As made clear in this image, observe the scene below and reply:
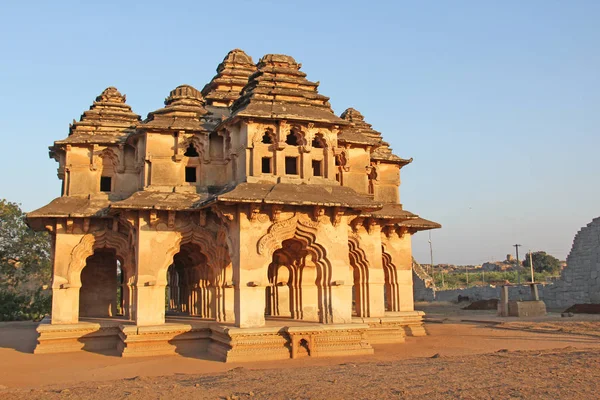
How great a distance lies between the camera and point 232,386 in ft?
31.8

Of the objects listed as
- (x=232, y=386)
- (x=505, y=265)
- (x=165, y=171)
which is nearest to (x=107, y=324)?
(x=165, y=171)

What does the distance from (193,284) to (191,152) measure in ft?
23.4

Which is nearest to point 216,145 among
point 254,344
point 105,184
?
point 105,184

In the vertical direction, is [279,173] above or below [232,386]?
above

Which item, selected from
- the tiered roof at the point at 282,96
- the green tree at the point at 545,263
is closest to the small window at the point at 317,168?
the tiered roof at the point at 282,96

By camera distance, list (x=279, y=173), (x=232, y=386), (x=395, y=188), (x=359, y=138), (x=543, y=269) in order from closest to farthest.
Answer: (x=232, y=386) → (x=279, y=173) → (x=359, y=138) → (x=395, y=188) → (x=543, y=269)

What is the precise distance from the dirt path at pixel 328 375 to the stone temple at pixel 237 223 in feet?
3.23

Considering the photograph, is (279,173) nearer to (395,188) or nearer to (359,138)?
(359,138)

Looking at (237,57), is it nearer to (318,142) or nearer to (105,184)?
(105,184)

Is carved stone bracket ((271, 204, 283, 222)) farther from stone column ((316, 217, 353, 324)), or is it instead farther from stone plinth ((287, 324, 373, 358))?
stone plinth ((287, 324, 373, 358))

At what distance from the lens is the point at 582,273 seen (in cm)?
2841

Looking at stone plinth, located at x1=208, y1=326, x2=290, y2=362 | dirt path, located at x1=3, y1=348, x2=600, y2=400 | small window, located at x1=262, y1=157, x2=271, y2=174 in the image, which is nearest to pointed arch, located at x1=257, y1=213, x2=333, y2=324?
stone plinth, located at x1=208, y1=326, x2=290, y2=362

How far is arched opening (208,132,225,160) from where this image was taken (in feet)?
56.1

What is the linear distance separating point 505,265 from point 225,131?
7874cm
